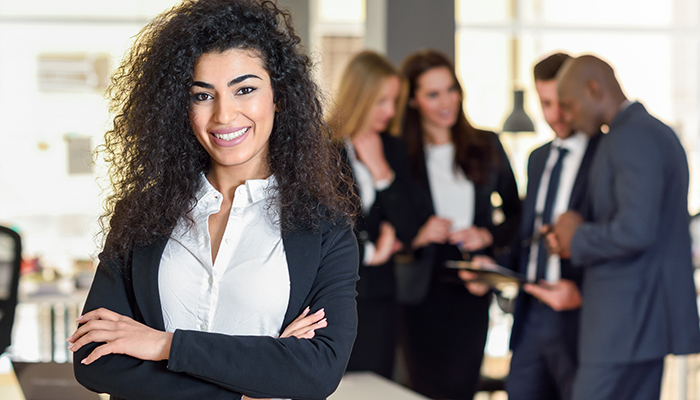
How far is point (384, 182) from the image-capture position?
139 inches

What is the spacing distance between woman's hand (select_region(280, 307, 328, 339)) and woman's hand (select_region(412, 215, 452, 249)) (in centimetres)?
211

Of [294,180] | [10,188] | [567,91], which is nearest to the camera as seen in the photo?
[294,180]

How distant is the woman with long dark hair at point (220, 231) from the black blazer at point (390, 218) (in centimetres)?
177

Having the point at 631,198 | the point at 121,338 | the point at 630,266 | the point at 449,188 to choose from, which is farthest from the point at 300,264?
the point at 449,188

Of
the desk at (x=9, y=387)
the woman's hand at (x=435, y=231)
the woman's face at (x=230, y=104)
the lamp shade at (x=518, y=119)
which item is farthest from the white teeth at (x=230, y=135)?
the lamp shade at (x=518, y=119)

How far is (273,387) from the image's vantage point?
4.67ft

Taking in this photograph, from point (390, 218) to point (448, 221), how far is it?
27 cm

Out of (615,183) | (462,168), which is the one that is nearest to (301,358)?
(615,183)

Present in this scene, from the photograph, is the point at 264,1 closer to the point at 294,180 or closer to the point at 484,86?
the point at 294,180

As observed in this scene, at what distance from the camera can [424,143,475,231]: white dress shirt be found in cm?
370

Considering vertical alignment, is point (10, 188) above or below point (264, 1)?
below

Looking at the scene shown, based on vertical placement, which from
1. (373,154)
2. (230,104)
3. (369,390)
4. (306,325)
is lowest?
(369,390)

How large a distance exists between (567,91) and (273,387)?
215 centimetres

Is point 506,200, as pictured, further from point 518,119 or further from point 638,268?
point 518,119
